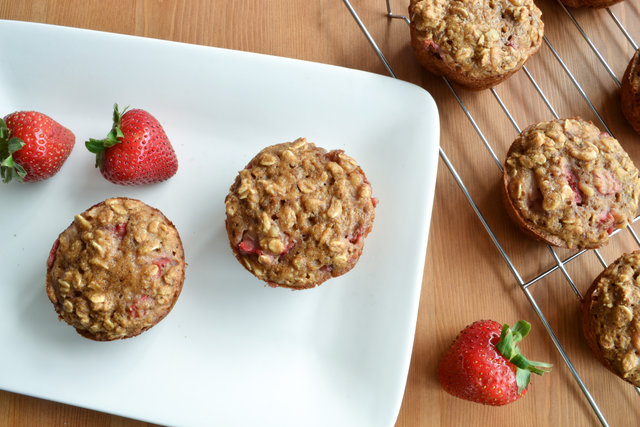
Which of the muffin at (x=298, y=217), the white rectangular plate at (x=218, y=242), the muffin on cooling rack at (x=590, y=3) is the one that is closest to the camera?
the muffin at (x=298, y=217)

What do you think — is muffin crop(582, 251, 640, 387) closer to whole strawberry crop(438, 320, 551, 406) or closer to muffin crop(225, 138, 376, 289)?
whole strawberry crop(438, 320, 551, 406)

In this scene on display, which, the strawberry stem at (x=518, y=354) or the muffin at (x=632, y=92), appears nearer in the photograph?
the strawberry stem at (x=518, y=354)

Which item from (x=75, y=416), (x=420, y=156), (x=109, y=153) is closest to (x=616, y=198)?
(x=420, y=156)

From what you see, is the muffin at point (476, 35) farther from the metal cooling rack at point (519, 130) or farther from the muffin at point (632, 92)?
the muffin at point (632, 92)

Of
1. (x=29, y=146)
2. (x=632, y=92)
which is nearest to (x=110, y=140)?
(x=29, y=146)

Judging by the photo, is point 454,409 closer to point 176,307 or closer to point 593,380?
point 593,380

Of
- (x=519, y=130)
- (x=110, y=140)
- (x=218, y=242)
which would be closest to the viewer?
(x=110, y=140)

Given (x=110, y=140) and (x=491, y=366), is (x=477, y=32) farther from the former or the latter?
(x=110, y=140)

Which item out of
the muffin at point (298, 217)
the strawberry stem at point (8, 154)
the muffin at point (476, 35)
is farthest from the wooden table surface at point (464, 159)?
the strawberry stem at point (8, 154)
